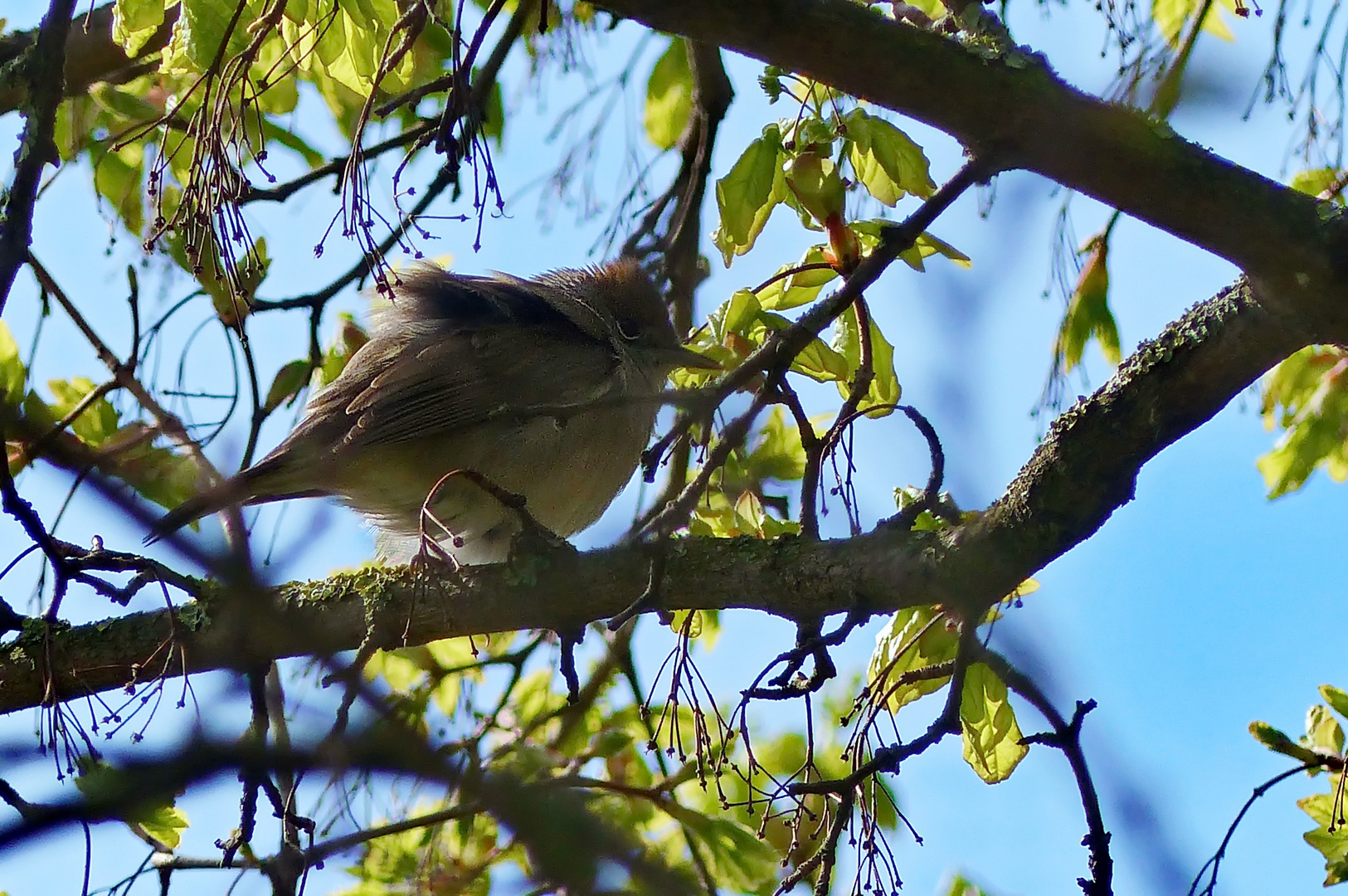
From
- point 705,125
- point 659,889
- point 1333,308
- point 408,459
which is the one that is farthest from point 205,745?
point 705,125

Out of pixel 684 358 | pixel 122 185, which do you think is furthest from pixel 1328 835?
pixel 122 185

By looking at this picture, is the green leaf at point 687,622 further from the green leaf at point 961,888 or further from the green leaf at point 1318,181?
the green leaf at point 1318,181

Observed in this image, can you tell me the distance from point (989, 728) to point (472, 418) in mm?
2202

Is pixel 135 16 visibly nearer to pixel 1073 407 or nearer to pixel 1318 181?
pixel 1073 407

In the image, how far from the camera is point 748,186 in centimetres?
333

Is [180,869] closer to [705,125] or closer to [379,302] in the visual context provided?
[379,302]

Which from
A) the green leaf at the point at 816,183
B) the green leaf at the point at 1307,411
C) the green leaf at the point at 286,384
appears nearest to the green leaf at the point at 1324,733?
the green leaf at the point at 1307,411

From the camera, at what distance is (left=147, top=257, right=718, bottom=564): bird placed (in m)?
4.45

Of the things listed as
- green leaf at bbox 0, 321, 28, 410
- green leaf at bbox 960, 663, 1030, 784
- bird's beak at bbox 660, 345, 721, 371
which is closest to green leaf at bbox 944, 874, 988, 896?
green leaf at bbox 960, 663, 1030, 784

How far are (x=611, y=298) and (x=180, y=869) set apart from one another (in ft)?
9.28

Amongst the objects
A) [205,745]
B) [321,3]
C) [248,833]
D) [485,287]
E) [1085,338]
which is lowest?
[205,745]

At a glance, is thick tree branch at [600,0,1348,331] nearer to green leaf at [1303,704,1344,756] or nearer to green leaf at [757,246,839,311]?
green leaf at [757,246,839,311]

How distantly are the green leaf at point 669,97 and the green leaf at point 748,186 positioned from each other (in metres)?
1.29

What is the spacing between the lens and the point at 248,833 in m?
3.15
